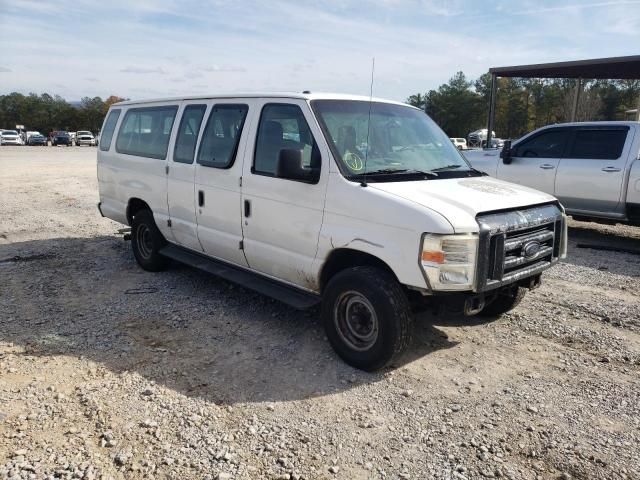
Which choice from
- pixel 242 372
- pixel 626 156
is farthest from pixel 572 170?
pixel 242 372

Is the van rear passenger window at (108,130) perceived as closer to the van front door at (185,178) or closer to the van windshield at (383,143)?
the van front door at (185,178)

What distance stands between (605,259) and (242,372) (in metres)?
5.84

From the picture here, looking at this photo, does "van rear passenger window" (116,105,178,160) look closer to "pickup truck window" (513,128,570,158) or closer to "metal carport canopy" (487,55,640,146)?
"pickup truck window" (513,128,570,158)

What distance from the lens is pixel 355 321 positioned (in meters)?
4.09

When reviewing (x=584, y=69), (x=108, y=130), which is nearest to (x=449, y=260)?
(x=108, y=130)

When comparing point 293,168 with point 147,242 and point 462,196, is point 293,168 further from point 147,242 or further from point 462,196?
point 147,242

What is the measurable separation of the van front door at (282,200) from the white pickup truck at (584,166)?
585 cm

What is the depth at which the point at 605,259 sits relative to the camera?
24.5ft

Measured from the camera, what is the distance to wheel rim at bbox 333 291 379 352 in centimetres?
399

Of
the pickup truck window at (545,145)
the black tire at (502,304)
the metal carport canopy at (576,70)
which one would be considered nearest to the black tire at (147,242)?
the black tire at (502,304)

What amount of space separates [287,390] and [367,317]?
2.68 feet

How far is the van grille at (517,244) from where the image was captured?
3.57 meters

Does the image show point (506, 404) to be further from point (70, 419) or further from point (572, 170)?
point (572, 170)

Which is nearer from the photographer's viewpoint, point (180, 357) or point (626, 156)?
point (180, 357)
